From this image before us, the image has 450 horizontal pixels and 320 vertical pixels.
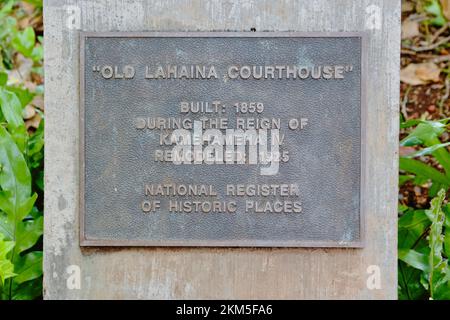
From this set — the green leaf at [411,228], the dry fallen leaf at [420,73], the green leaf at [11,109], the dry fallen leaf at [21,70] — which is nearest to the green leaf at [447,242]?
the green leaf at [411,228]

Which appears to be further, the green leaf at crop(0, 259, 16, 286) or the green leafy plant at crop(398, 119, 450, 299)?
the green leafy plant at crop(398, 119, 450, 299)

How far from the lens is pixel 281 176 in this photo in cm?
298

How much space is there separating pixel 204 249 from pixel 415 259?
1010mm

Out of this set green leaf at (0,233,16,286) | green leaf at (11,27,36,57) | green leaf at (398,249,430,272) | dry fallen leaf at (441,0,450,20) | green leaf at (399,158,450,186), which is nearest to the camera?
green leaf at (0,233,16,286)

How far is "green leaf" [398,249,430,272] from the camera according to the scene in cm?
307

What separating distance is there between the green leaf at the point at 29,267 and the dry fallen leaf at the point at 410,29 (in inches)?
124

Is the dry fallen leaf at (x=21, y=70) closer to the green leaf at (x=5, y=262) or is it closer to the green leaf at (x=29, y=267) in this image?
the green leaf at (x=29, y=267)

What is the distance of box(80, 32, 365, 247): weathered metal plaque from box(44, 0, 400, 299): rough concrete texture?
0.06 m

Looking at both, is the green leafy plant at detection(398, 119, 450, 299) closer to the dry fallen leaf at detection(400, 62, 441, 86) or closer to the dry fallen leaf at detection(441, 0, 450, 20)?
the dry fallen leaf at detection(400, 62, 441, 86)

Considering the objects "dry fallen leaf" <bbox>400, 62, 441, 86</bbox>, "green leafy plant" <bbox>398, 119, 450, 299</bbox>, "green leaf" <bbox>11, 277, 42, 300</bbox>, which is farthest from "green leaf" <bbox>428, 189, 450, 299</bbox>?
"green leaf" <bbox>11, 277, 42, 300</bbox>

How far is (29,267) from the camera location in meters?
3.16

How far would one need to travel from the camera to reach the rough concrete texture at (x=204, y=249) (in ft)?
9.78

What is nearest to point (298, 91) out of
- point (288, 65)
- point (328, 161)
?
point (288, 65)

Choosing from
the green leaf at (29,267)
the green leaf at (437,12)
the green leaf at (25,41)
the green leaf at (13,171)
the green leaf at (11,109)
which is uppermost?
the green leaf at (437,12)
